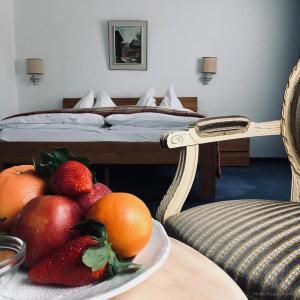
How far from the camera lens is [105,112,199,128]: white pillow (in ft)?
8.20

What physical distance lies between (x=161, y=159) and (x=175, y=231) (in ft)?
5.30

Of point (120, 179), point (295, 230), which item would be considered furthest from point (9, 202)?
point (120, 179)

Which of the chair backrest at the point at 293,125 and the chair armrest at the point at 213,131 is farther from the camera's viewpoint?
the chair backrest at the point at 293,125

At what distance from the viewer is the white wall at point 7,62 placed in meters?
3.90

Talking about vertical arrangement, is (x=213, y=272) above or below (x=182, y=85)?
below

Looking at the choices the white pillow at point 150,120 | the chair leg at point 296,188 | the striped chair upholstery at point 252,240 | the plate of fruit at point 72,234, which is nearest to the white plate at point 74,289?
the plate of fruit at point 72,234

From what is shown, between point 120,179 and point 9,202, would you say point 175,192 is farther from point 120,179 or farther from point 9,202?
point 120,179

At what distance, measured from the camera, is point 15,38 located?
427 centimetres

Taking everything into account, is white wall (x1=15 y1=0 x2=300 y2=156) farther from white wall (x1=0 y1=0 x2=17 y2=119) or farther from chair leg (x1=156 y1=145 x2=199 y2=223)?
chair leg (x1=156 y1=145 x2=199 y2=223)

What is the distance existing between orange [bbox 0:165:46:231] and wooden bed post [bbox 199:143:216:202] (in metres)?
1.92

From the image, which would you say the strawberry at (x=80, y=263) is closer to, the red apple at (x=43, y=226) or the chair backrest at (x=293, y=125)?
the red apple at (x=43, y=226)

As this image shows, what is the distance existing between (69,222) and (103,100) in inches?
141

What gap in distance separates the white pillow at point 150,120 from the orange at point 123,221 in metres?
2.06

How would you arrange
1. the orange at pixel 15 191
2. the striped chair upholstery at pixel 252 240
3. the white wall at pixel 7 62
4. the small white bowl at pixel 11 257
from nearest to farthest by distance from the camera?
the small white bowl at pixel 11 257 → the orange at pixel 15 191 → the striped chair upholstery at pixel 252 240 → the white wall at pixel 7 62
